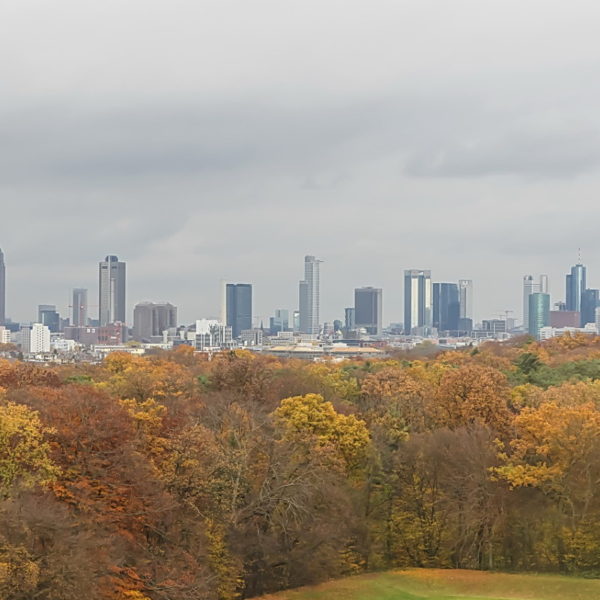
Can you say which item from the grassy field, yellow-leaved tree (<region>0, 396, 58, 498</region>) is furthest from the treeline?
the grassy field

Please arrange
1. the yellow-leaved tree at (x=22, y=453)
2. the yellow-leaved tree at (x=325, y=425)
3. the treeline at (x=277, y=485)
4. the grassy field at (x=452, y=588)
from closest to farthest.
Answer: the yellow-leaved tree at (x=22, y=453) < the treeline at (x=277, y=485) < the grassy field at (x=452, y=588) < the yellow-leaved tree at (x=325, y=425)

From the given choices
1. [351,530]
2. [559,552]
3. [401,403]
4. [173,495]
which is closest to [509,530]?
[559,552]

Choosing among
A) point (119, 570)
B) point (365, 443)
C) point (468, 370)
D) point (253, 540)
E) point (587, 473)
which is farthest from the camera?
point (468, 370)

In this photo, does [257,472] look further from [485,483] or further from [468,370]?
[468,370]

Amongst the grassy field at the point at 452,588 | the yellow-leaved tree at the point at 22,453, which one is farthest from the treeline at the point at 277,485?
the grassy field at the point at 452,588

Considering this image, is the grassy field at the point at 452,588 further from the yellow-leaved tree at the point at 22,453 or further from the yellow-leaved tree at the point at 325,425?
the yellow-leaved tree at the point at 22,453
